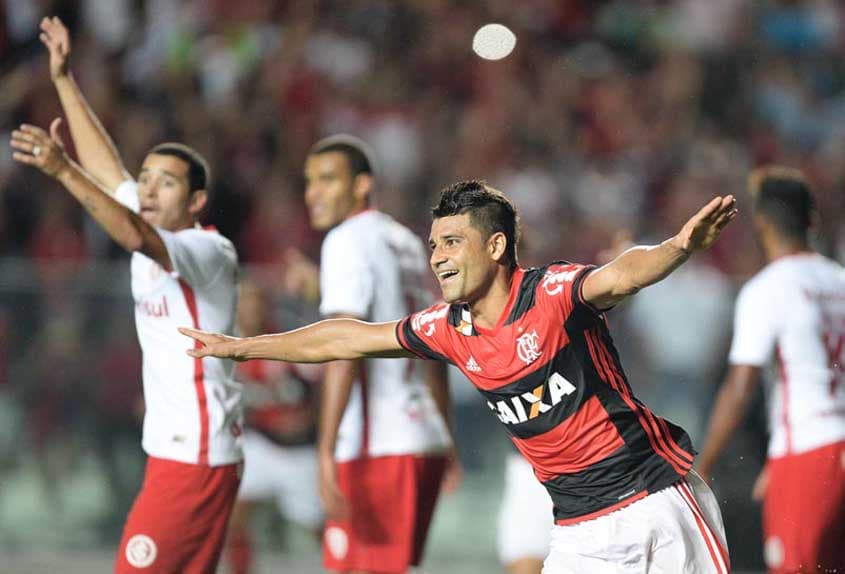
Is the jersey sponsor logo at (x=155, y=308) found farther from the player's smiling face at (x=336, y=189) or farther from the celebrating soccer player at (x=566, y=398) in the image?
the player's smiling face at (x=336, y=189)

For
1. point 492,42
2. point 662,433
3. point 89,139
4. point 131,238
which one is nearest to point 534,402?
point 662,433

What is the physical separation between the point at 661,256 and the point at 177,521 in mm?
2544

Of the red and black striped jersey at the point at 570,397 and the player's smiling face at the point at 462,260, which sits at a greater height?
the player's smiling face at the point at 462,260

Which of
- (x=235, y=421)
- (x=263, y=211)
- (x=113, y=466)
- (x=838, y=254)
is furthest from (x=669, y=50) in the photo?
(x=235, y=421)

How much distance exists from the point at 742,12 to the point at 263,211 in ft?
18.4

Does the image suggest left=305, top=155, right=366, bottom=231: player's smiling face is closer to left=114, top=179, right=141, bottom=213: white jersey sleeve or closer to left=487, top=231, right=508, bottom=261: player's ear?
left=114, top=179, right=141, bottom=213: white jersey sleeve

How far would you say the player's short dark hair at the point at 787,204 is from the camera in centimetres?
649

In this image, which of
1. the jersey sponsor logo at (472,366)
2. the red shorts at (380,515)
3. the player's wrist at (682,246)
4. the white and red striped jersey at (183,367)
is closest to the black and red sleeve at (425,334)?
the jersey sponsor logo at (472,366)

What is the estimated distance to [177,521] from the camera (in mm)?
5695

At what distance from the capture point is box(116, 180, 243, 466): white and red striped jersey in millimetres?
5785

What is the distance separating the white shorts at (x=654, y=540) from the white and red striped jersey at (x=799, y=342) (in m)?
1.70

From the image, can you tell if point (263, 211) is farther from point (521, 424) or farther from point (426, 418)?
point (521, 424)

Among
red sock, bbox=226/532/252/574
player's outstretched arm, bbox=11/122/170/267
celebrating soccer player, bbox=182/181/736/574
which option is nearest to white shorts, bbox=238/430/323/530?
red sock, bbox=226/532/252/574

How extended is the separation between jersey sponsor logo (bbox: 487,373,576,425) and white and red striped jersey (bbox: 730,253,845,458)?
1.92 meters
